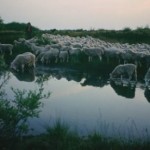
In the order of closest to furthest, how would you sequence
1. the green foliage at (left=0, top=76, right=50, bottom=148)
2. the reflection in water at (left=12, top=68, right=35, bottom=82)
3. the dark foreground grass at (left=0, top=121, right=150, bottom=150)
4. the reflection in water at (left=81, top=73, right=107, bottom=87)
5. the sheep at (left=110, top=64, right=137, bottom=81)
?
1. the dark foreground grass at (left=0, top=121, right=150, bottom=150)
2. the green foliage at (left=0, top=76, right=50, bottom=148)
3. the reflection in water at (left=81, top=73, right=107, bottom=87)
4. the sheep at (left=110, top=64, right=137, bottom=81)
5. the reflection in water at (left=12, top=68, right=35, bottom=82)

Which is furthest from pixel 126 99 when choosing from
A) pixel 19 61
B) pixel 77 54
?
pixel 77 54

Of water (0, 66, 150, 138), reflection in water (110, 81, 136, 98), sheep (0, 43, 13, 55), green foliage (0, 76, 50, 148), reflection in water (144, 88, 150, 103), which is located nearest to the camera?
green foliage (0, 76, 50, 148)

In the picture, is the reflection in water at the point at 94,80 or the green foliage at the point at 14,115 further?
the reflection in water at the point at 94,80

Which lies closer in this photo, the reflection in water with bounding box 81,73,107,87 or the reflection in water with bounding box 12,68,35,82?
the reflection in water with bounding box 81,73,107,87

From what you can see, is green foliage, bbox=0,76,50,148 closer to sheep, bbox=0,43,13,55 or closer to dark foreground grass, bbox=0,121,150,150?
dark foreground grass, bbox=0,121,150,150

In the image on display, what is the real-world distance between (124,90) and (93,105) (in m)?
3.06

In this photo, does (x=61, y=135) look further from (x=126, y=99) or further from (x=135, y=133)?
(x=126, y=99)

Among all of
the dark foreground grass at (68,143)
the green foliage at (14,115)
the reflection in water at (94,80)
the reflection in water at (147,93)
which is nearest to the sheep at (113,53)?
the reflection in water at (94,80)

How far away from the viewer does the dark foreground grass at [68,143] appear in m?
8.26

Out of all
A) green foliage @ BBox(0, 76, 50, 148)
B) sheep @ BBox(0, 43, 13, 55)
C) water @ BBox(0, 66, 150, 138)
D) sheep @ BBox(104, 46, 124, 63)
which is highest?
sheep @ BBox(104, 46, 124, 63)

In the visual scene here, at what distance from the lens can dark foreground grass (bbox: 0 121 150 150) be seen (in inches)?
325

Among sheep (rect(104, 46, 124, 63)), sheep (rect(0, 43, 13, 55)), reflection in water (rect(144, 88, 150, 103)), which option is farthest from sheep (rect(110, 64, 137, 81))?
sheep (rect(0, 43, 13, 55))

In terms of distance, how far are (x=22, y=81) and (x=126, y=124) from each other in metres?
7.89

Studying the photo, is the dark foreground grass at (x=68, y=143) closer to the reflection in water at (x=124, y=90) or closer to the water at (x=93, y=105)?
the water at (x=93, y=105)
